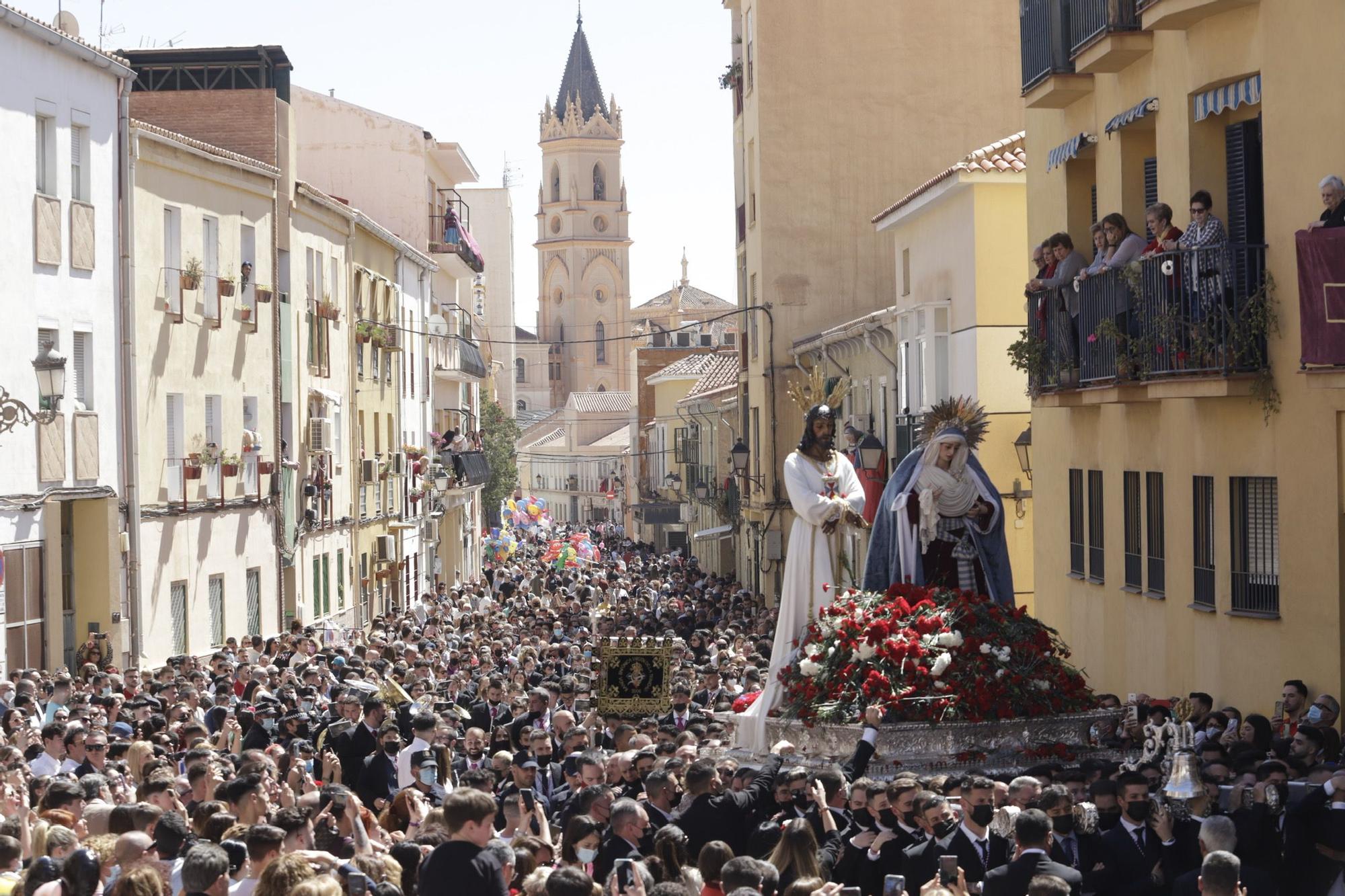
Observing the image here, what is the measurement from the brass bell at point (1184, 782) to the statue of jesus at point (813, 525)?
4.22 metres

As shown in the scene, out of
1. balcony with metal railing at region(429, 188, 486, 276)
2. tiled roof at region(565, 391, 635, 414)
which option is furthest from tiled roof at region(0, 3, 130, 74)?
tiled roof at region(565, 391, 635, 414)

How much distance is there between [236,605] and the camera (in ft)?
96.5

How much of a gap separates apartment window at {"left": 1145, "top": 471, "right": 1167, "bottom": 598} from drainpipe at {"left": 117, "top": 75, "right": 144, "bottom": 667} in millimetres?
13181

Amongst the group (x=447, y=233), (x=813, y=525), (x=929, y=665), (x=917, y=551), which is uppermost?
(x=447, y=233)

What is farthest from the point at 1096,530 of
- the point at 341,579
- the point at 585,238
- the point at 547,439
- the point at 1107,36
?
the point at 585,238

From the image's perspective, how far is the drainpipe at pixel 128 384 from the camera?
24453 mm

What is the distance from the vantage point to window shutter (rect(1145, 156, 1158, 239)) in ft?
60.2

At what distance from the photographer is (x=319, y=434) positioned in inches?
1355

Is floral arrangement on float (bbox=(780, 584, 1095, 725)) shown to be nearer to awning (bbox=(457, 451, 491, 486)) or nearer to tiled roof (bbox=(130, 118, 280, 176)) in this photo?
tiled roof (bbox=(130, 118, 280, 176))

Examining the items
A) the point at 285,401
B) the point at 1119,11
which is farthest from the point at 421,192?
the point at 1119,11

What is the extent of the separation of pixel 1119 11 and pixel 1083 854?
10.5 meters

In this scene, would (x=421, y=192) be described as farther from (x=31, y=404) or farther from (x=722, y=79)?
(x=31, y=404)

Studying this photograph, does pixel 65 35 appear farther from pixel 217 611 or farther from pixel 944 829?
pixel 944 829

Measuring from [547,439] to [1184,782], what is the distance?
116341 mm
